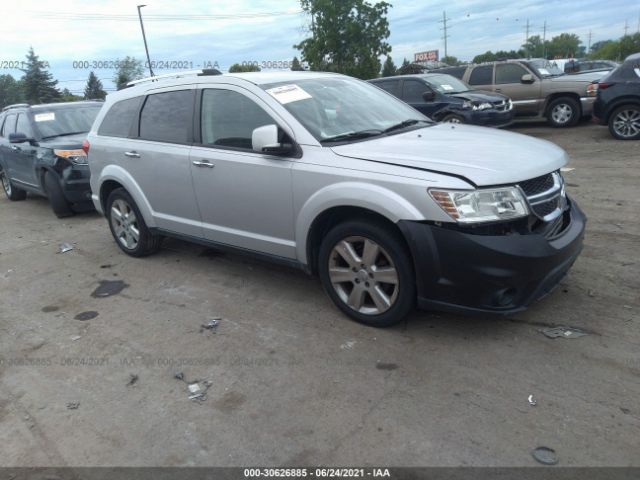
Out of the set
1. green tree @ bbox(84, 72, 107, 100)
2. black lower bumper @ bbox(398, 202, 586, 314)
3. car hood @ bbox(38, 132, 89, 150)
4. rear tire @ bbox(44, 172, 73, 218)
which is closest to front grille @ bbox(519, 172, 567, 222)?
black lower bumper @ bbox(398, 202, 586, 314)

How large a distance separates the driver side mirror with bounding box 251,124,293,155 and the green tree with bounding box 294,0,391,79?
752 inches

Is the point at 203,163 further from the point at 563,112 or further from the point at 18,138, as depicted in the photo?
the point at 563,112

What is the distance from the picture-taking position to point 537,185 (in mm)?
3459

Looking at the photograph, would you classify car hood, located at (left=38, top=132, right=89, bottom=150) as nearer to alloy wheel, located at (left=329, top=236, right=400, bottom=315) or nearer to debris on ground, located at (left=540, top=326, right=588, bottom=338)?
alloy wheel, located at (left=329, top=236, right=400, bottom=315)

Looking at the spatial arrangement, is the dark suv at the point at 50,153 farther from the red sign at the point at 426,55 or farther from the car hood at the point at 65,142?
the red sign at the point at 426,55

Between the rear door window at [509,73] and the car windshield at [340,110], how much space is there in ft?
32.9

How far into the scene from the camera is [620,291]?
406 centimetres

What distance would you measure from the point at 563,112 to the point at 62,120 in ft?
36.9

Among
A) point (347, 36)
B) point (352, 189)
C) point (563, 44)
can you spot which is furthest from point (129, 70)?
point (563, 44)

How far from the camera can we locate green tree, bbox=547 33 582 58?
349 ft

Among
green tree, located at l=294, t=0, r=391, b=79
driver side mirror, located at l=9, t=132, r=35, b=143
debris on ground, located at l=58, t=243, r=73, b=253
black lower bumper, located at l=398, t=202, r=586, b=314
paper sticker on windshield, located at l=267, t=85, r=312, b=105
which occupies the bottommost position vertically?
debris on ground, located at l=58, t=243, r=73, b=253

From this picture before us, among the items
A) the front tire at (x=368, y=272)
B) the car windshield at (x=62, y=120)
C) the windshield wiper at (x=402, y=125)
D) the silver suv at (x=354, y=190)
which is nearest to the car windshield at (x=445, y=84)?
the car windshield at (x=62, y=120)

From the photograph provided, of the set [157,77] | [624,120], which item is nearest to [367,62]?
[624,120]

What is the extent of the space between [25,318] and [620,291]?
16.2 ft
